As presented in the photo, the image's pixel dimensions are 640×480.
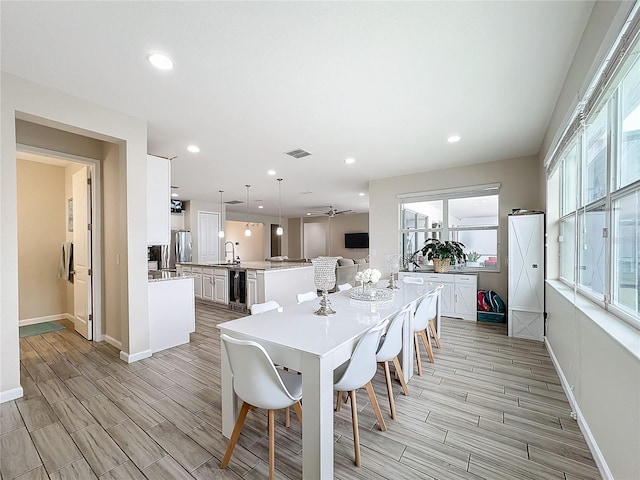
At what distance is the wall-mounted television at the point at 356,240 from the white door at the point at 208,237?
5.34 meters

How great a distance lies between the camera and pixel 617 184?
5.51 feet

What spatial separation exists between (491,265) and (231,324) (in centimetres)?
492

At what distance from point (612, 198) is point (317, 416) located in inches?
86.2

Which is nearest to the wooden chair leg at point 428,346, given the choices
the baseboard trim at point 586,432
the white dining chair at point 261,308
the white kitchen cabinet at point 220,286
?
the baseboard trim at point 586,432

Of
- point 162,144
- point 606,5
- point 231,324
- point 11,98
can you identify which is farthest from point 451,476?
point 162,144

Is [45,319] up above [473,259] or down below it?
below

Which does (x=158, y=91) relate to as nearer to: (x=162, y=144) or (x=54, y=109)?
(x=54, y=109)

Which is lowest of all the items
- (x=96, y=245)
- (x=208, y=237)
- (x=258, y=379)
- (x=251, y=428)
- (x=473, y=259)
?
(x=251, y=428)

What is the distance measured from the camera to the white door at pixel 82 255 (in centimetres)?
367

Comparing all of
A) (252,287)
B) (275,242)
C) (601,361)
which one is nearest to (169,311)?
(252,287)

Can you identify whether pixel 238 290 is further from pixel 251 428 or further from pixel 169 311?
pixel 251 428

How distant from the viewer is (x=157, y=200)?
3.45 meters

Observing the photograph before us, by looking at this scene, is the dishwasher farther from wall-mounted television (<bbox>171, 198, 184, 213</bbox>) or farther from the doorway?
the doorway

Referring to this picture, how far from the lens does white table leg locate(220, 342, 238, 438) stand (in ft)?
5.93
